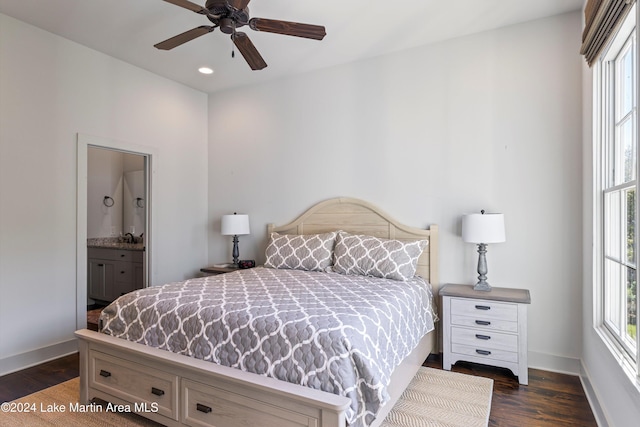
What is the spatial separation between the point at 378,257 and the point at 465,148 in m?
1.24

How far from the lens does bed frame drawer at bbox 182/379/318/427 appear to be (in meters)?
1.67

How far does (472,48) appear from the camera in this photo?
3.23m

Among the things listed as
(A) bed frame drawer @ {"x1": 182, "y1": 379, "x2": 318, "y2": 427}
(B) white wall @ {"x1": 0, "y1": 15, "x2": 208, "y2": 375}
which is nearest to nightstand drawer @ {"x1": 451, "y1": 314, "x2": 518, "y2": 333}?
(A) bed frame drawer @ {"x1": 182, "y1": 379, "x2": 318, "y2": 427}

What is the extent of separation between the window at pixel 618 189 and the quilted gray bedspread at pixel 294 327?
3.71 feet

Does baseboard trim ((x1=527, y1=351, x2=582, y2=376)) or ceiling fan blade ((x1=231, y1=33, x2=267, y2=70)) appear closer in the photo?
ceiling fan blade ((x1=231, y1=33, x2=267, y2=70))

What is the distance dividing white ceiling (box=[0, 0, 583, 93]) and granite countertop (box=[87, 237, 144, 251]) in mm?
2221

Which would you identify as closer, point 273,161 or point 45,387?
point 45,387

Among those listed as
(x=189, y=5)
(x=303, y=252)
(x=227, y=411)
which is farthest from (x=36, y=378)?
(x=189, y=5)

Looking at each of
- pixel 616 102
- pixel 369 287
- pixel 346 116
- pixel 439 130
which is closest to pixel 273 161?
pixel 346 116

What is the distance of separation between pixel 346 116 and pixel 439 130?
970mm

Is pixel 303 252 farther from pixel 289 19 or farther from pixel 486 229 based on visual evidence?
pixel 289 19

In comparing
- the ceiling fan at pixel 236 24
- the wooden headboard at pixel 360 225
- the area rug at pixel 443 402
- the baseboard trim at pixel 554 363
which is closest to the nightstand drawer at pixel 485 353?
the area rug at pixel 443 402

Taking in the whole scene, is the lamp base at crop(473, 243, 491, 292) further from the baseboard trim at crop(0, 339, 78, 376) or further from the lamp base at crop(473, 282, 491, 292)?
the baseboard trim at crop(0, 339, 78, 376)

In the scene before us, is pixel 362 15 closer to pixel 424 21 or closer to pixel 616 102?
pixel 424 21
